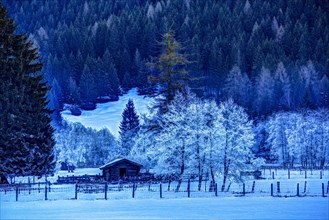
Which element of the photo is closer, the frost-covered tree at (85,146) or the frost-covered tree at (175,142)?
the frost-covered tree at (175,142)

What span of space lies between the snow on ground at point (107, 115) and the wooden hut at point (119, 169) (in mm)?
64727

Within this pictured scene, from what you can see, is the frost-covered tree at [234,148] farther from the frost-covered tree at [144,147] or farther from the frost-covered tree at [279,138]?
the frost-covered tree at [279,138]

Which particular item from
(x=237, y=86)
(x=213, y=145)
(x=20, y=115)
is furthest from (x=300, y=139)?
(x=237, y=86)

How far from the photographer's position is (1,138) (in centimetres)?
4319

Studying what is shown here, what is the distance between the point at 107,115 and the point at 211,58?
3875 centimetres

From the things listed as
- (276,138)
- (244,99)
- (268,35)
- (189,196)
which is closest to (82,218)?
(189,196)

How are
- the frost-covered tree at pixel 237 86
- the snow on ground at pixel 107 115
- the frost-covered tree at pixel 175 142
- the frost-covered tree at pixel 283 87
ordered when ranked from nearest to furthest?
the frost-covered tree at pixel 175 142 < the snow on ground at pixel 107 115 < the frost-covered tree at pixel 283 87 < the frost-covered tree at pixel 237 86

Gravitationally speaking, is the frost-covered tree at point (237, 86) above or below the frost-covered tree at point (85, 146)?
above

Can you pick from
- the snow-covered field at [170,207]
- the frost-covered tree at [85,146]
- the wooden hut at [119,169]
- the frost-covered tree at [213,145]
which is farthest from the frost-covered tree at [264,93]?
the snow-covered field at [170,207]

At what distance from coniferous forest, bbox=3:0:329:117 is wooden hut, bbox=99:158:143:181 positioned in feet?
228

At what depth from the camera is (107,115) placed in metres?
137

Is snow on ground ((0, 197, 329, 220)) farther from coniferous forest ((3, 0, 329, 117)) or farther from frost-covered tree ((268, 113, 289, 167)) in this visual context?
coniferous forest ((3, 0, 329, 117))

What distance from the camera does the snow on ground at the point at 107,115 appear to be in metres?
126

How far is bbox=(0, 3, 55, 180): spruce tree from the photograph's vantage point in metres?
43.3
